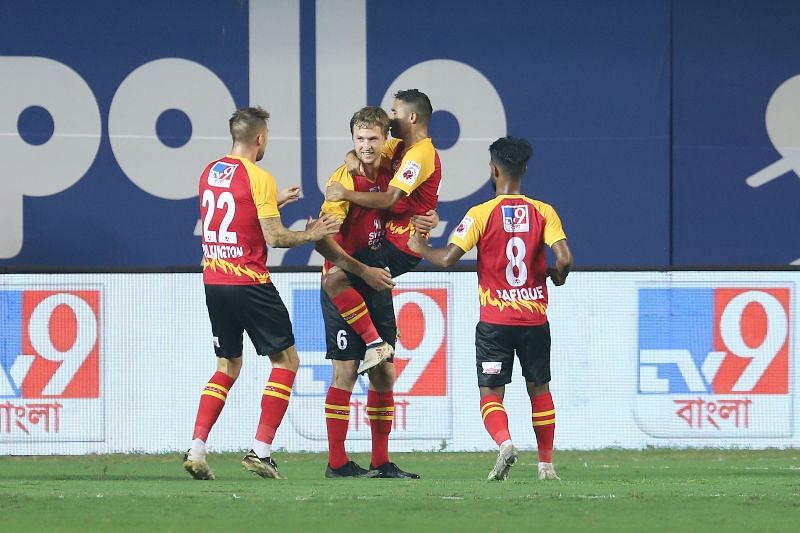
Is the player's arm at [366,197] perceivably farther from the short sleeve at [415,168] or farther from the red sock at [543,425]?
the red sock at [543,425]

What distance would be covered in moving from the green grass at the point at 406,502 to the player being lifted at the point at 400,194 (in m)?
0.93

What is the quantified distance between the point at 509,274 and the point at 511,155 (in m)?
0.64

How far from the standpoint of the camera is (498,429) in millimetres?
7703

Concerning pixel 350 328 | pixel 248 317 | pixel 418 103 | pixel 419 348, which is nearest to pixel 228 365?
pixel 248 317

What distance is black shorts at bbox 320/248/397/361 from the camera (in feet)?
27.3

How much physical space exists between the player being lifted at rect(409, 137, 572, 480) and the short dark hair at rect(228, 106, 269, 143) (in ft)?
3.51

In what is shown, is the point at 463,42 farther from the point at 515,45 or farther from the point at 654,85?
the point at 654,85

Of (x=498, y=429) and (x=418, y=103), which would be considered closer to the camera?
(x=498, y=429)

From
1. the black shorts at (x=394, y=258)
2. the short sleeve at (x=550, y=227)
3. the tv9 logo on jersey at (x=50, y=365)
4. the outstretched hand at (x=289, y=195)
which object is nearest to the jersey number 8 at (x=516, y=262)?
the short sleeve at (x=550, y=227)

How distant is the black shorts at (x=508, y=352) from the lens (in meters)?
7.86

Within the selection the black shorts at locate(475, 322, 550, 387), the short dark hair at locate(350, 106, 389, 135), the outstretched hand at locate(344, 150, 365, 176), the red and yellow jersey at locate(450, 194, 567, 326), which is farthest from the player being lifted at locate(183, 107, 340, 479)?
the black shorts at locate(475, 322, 550, 387)

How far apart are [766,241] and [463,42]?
3384 mm

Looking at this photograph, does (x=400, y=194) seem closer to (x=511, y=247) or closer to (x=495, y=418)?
(x=511, y=247)

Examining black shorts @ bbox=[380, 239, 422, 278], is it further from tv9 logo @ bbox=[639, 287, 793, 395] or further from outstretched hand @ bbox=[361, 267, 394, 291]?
tv9 logo @ bbox=[639, 287, 793, 395]
